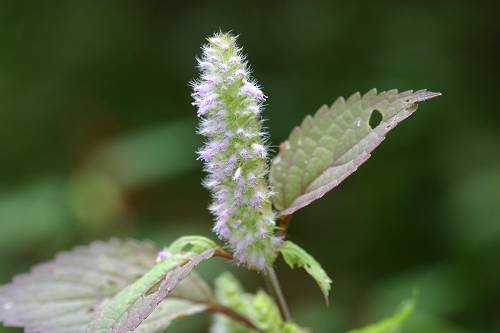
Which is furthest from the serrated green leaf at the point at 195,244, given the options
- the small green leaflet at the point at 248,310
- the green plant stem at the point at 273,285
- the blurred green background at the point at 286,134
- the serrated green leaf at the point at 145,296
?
the blurred green background at the point at 286,134

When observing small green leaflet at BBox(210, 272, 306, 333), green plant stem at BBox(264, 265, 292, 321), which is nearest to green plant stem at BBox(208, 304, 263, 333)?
small green leaflet at BBox(210, 272, 306, 333)

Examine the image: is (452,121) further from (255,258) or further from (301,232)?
(255,258)

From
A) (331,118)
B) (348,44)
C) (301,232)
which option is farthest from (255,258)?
(348,44)

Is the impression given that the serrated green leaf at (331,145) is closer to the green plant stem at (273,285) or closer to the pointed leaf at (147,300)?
the green plant stem at (273,285)

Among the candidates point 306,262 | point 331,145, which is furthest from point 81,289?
point 331,145

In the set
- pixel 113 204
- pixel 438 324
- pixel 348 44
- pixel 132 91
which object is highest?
pixel 132 91
